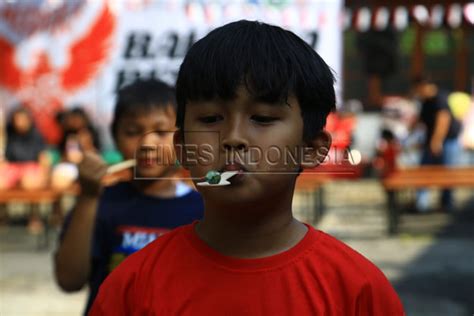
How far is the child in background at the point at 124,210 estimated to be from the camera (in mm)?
2316

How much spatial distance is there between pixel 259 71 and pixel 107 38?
16.4 ft

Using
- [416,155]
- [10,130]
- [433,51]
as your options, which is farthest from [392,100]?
[10,130]

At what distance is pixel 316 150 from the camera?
5.03 ft

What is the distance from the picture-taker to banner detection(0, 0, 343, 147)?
5410mm

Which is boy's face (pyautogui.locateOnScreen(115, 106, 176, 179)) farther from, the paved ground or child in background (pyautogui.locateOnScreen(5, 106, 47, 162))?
child in background (pyautogui.locateOnScreen(5, 106, 47, 162))

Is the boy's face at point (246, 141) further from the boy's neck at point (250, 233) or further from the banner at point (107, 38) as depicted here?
the banner at point (107, 38)

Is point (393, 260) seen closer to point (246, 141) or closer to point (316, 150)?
point (316, 150)

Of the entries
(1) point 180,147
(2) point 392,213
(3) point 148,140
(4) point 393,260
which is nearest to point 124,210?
(3) point 148,140

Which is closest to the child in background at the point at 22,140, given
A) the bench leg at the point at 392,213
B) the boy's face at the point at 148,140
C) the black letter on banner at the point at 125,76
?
the bench leg at the point at 392,213

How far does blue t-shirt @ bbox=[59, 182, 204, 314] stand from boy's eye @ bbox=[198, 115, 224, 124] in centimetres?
92

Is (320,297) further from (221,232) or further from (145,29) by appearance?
(145,29)

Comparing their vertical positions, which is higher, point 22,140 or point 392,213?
point 22,140

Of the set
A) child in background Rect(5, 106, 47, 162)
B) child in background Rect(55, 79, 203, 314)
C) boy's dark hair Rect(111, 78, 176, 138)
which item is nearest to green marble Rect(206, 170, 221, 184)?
child in background Rect(55, 79, 203, 314)

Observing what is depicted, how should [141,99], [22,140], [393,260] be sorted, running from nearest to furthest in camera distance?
[141,99], [393,260], [22,140]
